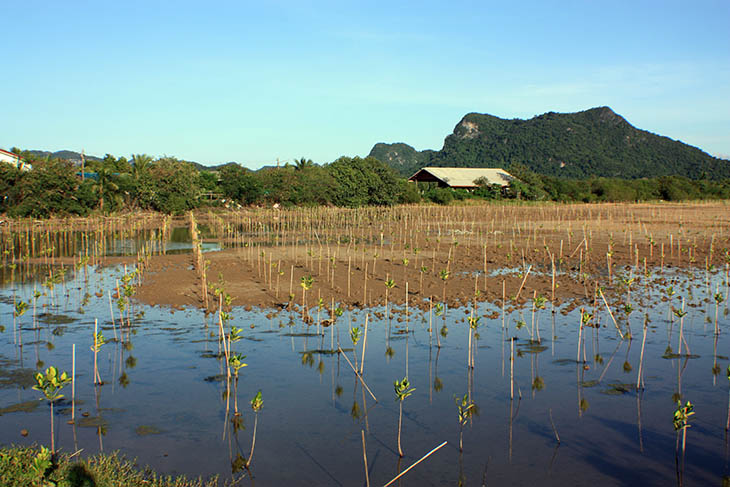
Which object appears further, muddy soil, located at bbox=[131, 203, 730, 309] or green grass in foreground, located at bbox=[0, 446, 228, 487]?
muddy soil, located at bbox=[131, 203, 730, 309]

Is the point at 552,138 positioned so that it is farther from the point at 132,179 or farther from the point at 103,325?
the point at 103,325

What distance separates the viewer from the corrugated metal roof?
2414 inches

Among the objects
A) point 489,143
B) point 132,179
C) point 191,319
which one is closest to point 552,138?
point 489,143

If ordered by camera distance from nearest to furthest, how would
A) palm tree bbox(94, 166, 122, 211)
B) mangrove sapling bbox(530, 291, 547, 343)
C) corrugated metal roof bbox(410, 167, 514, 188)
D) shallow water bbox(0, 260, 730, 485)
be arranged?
shallow water bbox(0, 260, 730, 485)
mangrove sapling bbox(530, 291, 547, 343)
palm tree bbox(94, 166, 122, 211)
corrugated metal roof bbox(410, 167, 514, 188)

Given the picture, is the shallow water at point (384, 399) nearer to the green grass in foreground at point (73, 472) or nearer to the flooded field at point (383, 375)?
the flooded field at point (383, 375)

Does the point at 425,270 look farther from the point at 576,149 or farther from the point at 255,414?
the point at 576,149

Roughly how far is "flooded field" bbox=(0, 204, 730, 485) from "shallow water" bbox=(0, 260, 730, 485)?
0.03m

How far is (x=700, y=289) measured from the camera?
1355cm

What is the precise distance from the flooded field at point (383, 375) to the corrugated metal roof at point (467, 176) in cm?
4572

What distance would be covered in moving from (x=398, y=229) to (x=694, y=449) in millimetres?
23053

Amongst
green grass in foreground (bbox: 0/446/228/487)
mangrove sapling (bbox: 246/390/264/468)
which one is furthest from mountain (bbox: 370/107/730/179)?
green grass in foreground (bbox: 0/446/228/487)

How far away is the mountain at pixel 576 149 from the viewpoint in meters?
106

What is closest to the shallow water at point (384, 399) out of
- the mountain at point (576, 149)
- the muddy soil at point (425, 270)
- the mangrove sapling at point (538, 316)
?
the mangrove sapling at point (538, 316)

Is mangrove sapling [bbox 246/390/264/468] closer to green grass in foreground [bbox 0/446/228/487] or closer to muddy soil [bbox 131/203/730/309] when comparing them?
green grass in foreground [bbox 0/446/228/487]
